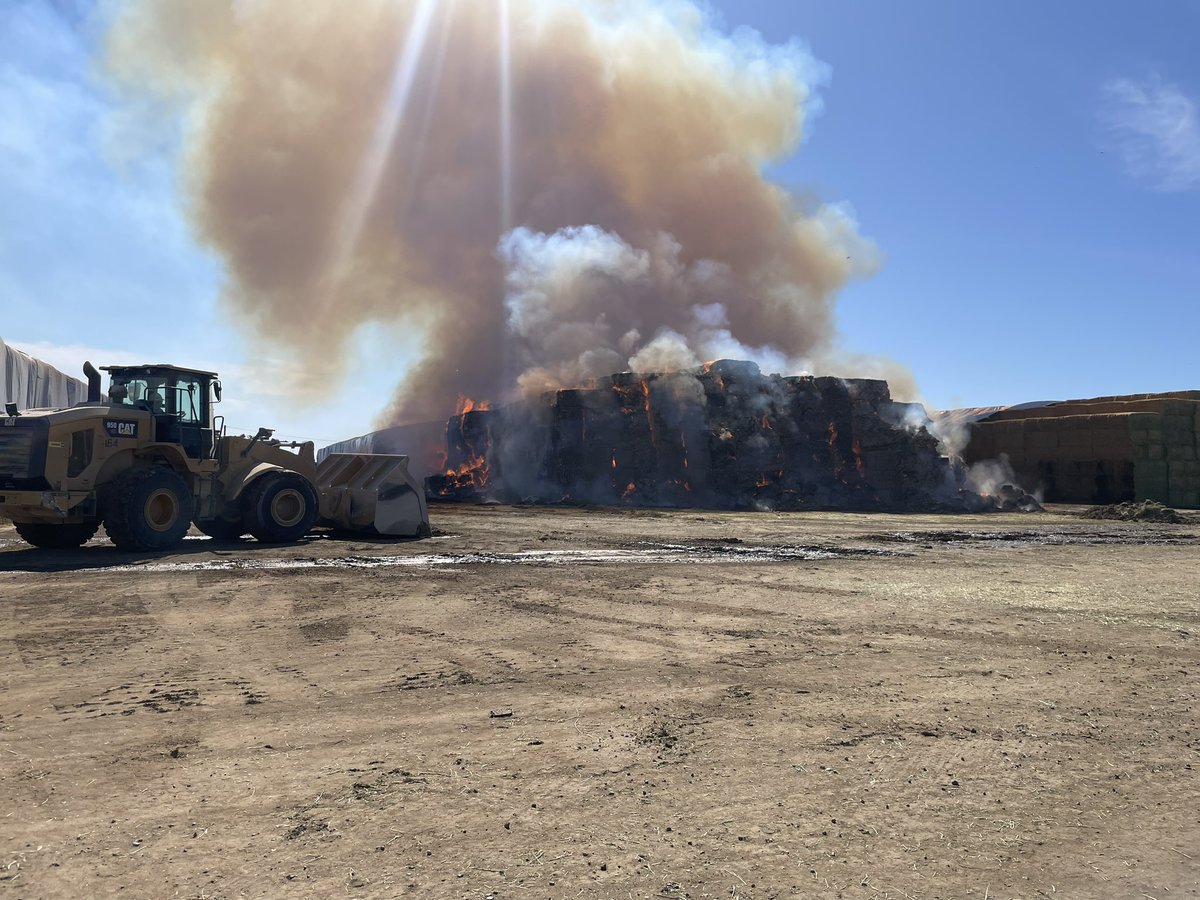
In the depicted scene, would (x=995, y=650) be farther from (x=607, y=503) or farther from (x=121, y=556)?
(x=607, y=503)

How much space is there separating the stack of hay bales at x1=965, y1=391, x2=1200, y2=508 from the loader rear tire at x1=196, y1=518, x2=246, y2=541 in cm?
3350

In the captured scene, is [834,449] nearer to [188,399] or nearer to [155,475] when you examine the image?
[188,399]

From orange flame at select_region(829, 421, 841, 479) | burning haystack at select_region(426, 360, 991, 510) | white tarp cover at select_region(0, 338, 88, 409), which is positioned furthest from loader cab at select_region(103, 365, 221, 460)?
orange flame at select_region(829, 421, 841, 479)

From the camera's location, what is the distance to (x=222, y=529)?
54.6ft

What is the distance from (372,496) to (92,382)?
17.3ft

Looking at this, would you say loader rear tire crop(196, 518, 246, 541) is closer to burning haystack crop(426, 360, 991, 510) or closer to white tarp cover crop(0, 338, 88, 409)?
white tarp cover crop(0, 338, 88, 409)

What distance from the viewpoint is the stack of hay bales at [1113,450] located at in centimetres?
3569

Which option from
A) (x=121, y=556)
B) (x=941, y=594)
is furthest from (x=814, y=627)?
(x=121, y=556)

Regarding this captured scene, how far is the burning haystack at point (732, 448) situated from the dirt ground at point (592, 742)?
22.9 m

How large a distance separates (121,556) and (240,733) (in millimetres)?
10061

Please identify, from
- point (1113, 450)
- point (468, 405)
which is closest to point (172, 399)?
point (468, 405)

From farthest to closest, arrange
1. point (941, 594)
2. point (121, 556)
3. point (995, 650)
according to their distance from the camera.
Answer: point (121, 556)
point (941, 594)
point (995, 650)

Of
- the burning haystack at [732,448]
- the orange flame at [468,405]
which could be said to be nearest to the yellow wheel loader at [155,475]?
the burning haystack at [732,448]

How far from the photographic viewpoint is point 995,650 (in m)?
7.85
